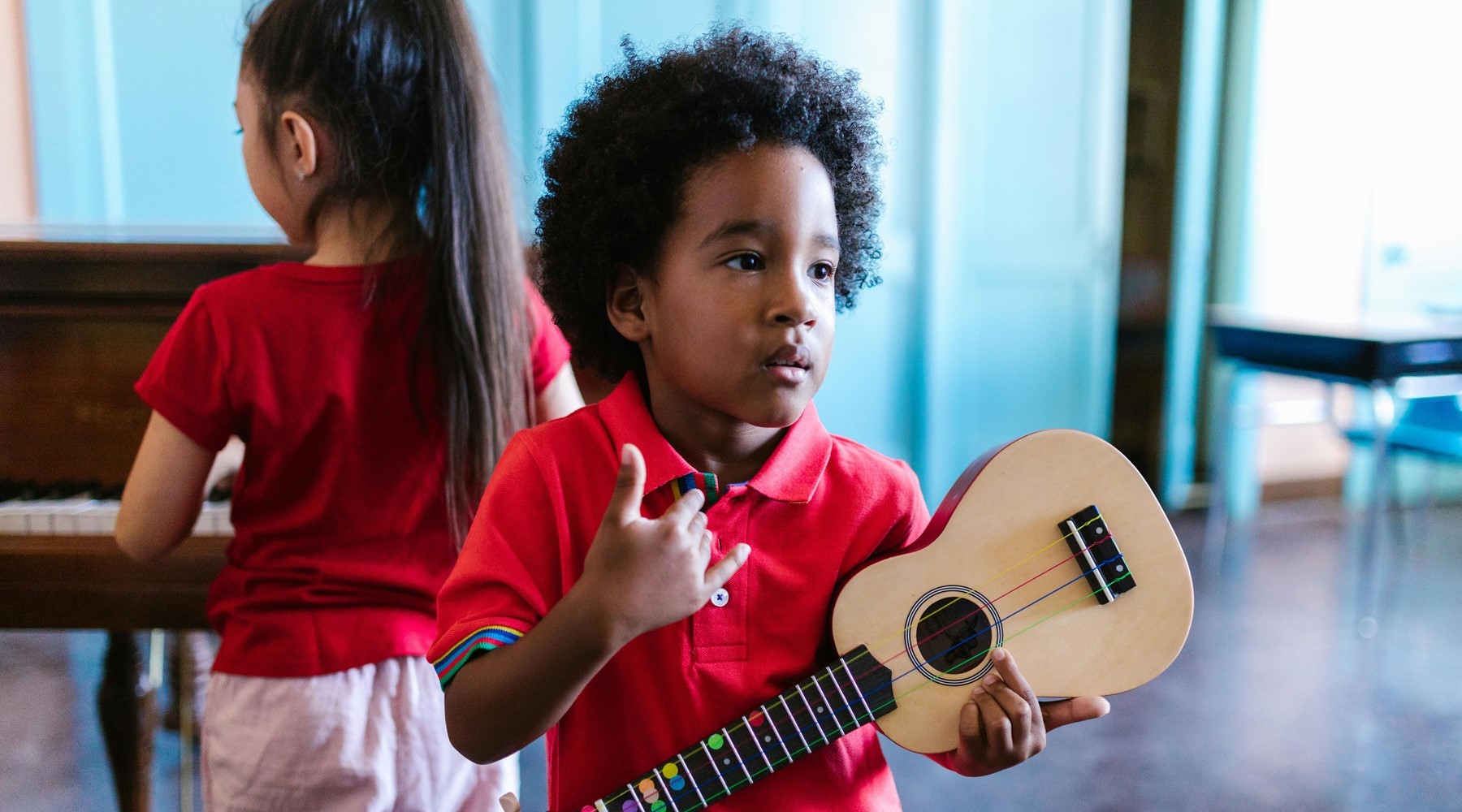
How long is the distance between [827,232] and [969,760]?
430 millimetres

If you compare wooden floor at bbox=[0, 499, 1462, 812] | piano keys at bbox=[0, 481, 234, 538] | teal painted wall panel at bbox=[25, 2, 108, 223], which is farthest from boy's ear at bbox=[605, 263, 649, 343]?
teal painted wall panel at bbox=[25, 2, 108, 223]

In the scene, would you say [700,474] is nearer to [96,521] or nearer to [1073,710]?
[1073,710]

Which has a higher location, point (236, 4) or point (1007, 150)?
point (236, 4)

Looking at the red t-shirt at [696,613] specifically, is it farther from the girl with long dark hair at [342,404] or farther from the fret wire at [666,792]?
the girl with long dark hair at [342,404]

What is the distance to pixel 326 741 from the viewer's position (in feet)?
3.60

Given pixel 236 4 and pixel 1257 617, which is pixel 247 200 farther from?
pixel 1257 617

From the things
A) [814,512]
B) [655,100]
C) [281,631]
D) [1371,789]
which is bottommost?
[1371,789]

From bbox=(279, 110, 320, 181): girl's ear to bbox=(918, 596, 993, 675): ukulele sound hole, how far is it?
30.9 inches

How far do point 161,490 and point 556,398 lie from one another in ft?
1.49

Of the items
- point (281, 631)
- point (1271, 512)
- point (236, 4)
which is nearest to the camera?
point (281, 631)

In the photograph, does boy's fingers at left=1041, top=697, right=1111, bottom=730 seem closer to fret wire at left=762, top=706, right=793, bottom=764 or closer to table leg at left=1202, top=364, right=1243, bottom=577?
fret wire at left=762, top=706, right=793, bottom=764

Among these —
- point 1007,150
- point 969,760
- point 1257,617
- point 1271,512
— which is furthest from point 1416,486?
point 969,760

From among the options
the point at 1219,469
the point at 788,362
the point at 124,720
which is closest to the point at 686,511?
the point at 788,362

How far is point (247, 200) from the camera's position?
2.97 metres
